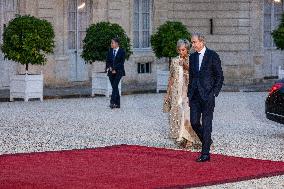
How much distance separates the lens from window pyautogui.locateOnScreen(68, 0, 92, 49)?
3475cm

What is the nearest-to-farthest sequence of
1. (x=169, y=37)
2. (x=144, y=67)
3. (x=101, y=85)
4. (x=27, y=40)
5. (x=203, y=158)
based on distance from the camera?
(x=203, y=158), (x=27, y=40), (x=101, y=85), (x=169, y=37), (x=144, y=67)

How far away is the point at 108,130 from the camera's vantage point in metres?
20.4

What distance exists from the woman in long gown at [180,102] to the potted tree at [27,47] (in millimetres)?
10484

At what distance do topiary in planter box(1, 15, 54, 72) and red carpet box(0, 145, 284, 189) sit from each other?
11619 mm

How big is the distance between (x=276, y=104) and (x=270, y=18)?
2183 centimetres

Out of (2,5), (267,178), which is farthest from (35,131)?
(2,5)

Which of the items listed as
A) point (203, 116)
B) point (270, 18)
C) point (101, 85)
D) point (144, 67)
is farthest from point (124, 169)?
point (270, 18)

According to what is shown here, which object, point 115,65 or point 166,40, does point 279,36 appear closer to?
point 166,40

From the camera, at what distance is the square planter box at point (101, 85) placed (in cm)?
3056

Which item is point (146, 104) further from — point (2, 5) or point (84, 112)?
point (2, 5)

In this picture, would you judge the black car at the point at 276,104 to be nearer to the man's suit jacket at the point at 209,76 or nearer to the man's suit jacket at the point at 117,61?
the man's suit jacket at the point at 209,76

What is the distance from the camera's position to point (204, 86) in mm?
15531

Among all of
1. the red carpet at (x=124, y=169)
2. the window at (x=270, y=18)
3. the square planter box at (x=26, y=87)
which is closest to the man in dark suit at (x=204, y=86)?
the red carpet at (x=124, y=169)

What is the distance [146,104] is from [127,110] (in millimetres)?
2022
